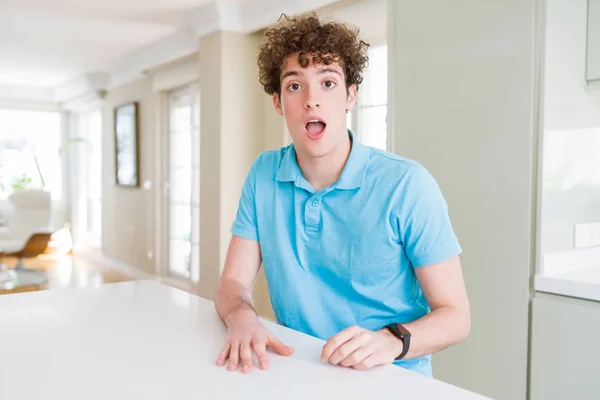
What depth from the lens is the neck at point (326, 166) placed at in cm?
129

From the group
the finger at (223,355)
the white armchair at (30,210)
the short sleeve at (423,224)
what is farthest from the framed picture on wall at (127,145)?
the finger at (223,355)

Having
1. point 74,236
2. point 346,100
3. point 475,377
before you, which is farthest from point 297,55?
point 74,236

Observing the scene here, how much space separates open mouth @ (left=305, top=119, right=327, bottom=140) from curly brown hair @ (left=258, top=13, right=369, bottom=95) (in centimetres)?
13

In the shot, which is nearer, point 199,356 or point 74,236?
point 199,356

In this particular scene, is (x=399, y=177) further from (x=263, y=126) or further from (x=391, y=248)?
(x=263, y=126)

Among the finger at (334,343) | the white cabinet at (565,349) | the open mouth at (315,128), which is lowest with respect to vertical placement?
the white cabinet at (565,349)

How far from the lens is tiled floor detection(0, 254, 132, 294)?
6098 mm

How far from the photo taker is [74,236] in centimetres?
866

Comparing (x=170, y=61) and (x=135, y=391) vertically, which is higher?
(x=170, y=61)

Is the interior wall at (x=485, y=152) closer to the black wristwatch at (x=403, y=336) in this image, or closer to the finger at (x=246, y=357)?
the black wristwatch at (x=403, y=336)

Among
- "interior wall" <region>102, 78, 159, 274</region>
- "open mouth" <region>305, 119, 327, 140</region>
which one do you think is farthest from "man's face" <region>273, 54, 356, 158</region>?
"interior wall" <region>102, 78, 159, 274</region>

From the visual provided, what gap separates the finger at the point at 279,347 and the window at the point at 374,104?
242cm

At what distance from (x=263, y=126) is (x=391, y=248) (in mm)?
3327

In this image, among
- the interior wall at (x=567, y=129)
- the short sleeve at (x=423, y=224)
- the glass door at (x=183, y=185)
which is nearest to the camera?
the short sleeve at (x=423, y=224)
